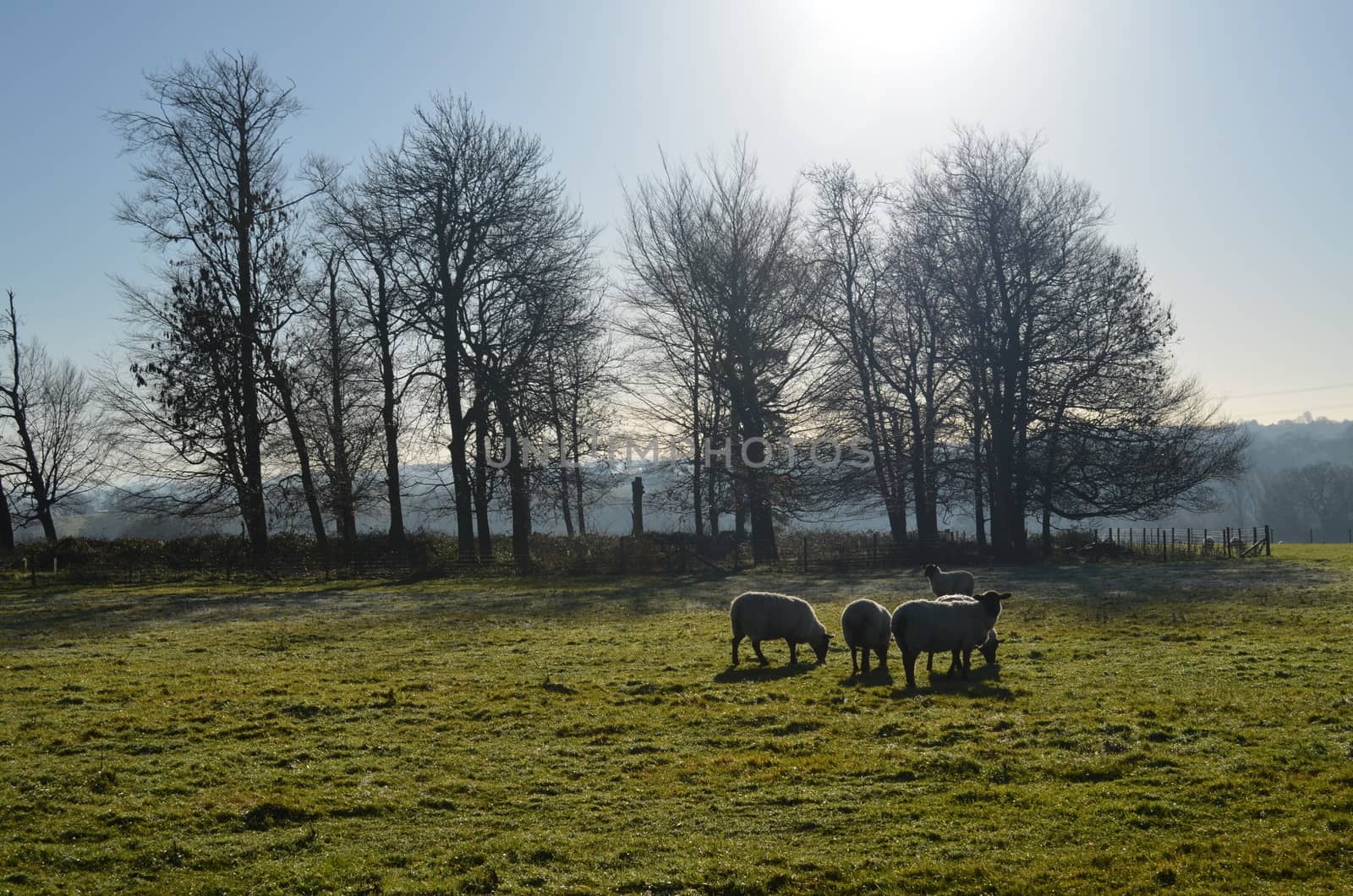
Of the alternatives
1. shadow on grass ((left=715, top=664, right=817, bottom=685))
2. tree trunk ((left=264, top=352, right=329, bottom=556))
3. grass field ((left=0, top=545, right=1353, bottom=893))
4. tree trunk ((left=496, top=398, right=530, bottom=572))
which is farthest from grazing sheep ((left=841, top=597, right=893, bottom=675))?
tree trunk ((left=264, top=352, right=329, bottom=556))

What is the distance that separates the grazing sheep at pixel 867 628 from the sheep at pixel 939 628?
0.97 metres

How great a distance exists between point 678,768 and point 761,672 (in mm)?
5781

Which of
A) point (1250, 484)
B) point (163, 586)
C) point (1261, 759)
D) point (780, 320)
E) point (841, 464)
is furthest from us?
point (1250, 484)

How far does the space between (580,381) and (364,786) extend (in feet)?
94.3

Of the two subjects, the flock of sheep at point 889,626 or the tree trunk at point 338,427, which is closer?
the flock of sheep at point 889,626

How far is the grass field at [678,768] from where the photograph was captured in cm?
715

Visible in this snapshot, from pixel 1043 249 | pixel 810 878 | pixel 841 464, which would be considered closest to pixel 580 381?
pixel 841 464

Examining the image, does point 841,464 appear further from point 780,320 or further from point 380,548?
point 380,548

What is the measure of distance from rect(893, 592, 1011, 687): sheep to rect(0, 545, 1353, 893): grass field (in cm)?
50

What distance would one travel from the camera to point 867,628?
15.2 m

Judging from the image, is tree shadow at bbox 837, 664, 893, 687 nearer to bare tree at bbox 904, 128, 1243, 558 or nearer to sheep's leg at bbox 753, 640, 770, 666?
sheep's leg at bbox 753, 640, 770, 666

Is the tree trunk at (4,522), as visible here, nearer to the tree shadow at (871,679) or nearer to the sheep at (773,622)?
the sheep at (773,622)

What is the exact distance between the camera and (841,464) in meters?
43.1

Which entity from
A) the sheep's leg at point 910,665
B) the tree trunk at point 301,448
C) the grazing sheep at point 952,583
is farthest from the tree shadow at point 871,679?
the tree trunk at point 301,448
